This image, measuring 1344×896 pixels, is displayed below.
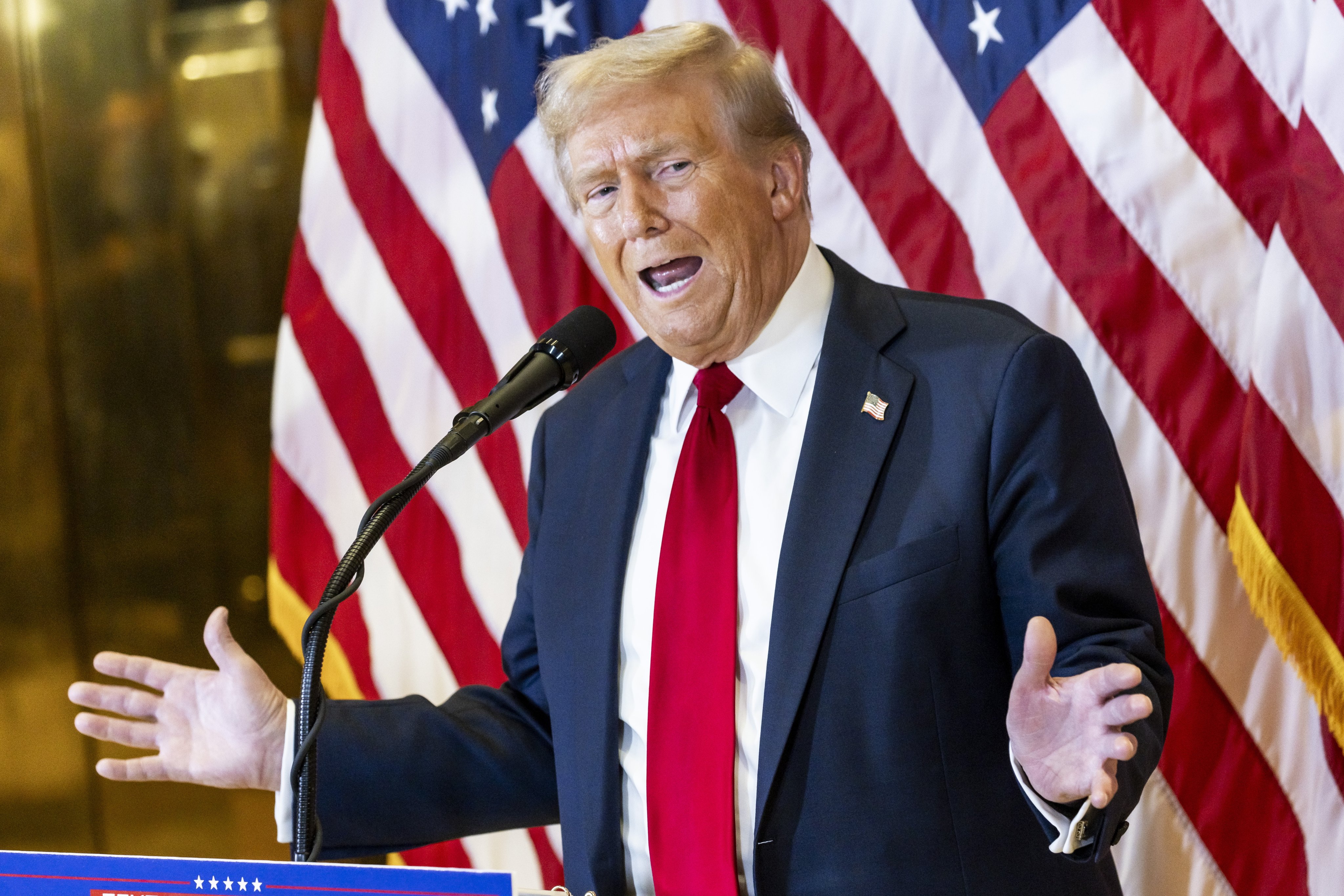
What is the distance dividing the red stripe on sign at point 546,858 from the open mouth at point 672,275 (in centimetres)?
147

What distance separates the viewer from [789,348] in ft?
5.25

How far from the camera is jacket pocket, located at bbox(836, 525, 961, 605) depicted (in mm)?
1408

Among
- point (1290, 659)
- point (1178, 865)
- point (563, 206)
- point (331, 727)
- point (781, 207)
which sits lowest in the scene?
point (1178, 865)

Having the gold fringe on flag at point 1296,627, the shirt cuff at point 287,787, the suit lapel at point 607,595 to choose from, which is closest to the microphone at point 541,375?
the suit lapel at point 607,595

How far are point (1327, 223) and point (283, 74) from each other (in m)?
2.27

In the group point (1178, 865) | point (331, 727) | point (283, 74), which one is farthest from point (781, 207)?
point (283, 74)

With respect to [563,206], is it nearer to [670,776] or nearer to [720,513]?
[720,513]

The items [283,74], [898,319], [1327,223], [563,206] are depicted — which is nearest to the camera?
[898,319]

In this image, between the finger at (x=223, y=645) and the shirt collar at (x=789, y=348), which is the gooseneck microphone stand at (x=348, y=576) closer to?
the finger at (x=223, y=645)

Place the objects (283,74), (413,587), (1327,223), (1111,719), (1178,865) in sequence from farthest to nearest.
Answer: (283,74) < (413,587) < (1178,865) < (1327,223) < (1111,719)

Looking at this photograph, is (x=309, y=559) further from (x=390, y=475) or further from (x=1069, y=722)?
(x=1069, y=722)

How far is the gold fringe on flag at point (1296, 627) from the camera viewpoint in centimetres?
185

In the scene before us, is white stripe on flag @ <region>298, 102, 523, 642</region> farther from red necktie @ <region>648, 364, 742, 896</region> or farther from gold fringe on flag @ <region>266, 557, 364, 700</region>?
red necktie @ <region>648, 364, 742, 896</region>

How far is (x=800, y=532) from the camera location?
1.43 m
